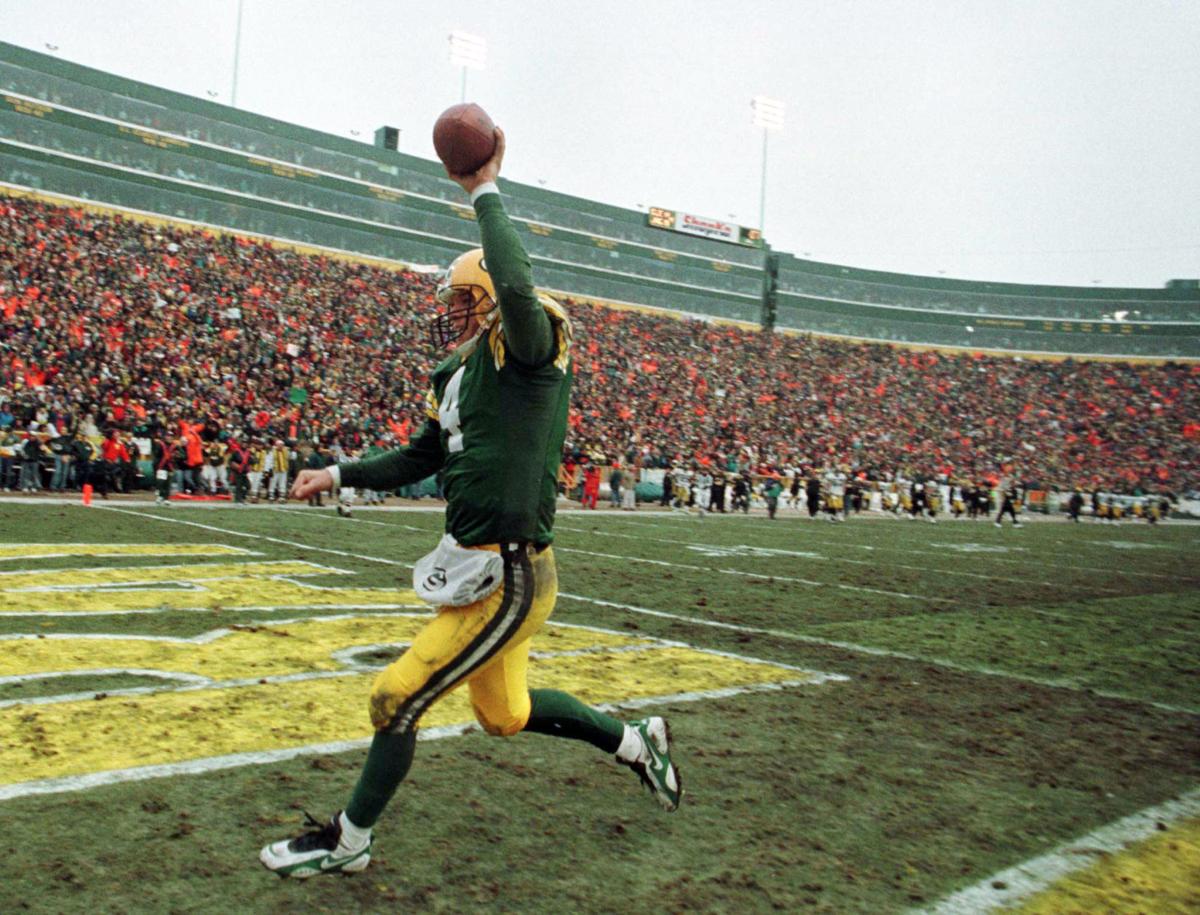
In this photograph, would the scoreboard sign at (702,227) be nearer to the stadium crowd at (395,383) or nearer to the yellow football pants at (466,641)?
the stadium crowd at (395,383)

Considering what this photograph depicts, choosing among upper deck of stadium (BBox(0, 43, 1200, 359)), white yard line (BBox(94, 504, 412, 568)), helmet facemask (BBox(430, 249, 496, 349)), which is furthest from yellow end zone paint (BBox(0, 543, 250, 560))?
upper deck of stadium (BBox(0, 43, 1200, 359))

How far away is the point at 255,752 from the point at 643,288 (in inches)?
2447

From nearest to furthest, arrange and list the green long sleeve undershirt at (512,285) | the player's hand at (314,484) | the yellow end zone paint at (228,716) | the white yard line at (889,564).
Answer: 1. the green long sleeve undershirt at (512,285)
2. the player's hand at (314,484)
3. the yellow end zone paint at (228,716)
4. the white yard line at (889,564)

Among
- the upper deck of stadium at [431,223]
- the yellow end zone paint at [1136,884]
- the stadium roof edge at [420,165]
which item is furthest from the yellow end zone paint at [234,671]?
the stadium roof edge at [420,165]

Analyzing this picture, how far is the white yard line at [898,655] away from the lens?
21.1ft

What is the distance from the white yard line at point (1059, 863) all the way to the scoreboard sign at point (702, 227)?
64866 mm

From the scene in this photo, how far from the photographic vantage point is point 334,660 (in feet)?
19.6

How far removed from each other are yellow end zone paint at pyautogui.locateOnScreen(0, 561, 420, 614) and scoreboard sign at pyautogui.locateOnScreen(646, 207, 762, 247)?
59998 millimetres

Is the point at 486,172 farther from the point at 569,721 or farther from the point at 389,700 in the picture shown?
the point at 569,721

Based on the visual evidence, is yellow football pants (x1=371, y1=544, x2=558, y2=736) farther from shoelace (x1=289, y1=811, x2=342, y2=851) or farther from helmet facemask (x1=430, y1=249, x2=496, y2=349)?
helmet facemask (x1=430, y1=249, x2=496, y2=349)

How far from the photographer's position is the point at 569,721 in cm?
351

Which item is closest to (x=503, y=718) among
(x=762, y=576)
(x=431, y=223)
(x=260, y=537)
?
(x=762, y=576)

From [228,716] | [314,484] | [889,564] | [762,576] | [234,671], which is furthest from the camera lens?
[889,564]

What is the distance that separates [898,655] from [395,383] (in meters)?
29.3
